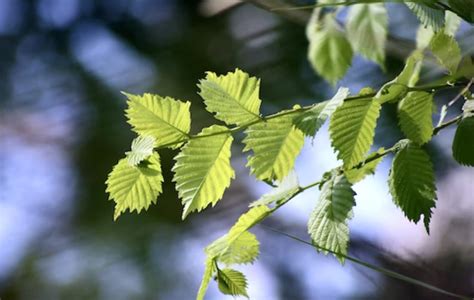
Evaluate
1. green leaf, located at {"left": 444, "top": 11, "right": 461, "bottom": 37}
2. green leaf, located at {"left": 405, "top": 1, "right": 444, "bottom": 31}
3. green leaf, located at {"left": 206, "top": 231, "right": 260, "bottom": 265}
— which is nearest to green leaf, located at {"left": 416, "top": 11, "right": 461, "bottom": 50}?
green leaf, located at {"left": 444, "top": 11, "right": 461, "bottom": 37}

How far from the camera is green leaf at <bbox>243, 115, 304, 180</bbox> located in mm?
443

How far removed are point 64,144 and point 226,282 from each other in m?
1.25

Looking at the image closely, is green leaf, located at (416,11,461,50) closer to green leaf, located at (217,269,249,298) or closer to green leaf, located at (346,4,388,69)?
green leaf, located at (346,4,388,69)

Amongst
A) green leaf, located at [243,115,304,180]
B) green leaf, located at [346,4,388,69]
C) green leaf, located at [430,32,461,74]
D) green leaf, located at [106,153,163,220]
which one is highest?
green leaf, located at [430,32,461,74]

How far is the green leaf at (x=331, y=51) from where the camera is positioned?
76cm

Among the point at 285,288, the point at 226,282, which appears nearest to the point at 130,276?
the point at 285,288

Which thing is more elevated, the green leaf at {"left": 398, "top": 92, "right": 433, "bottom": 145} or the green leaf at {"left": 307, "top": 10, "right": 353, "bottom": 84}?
the green leaf at {"left": 398, "top": 92, "right": 433, "bottom": 145}

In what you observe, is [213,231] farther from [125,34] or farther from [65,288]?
[125,34]

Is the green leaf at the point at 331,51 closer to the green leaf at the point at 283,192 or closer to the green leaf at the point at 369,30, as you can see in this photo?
the green leaf at the point at 369,30

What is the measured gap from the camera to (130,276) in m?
1.45

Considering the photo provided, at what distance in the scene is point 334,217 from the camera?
17.4 inches

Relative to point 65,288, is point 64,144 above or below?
above

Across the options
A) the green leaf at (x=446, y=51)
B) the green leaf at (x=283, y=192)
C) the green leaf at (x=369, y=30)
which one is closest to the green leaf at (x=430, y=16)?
the green leaf at (x=446, y=51)

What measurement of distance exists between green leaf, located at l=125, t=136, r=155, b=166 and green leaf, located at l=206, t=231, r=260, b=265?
0.08m
